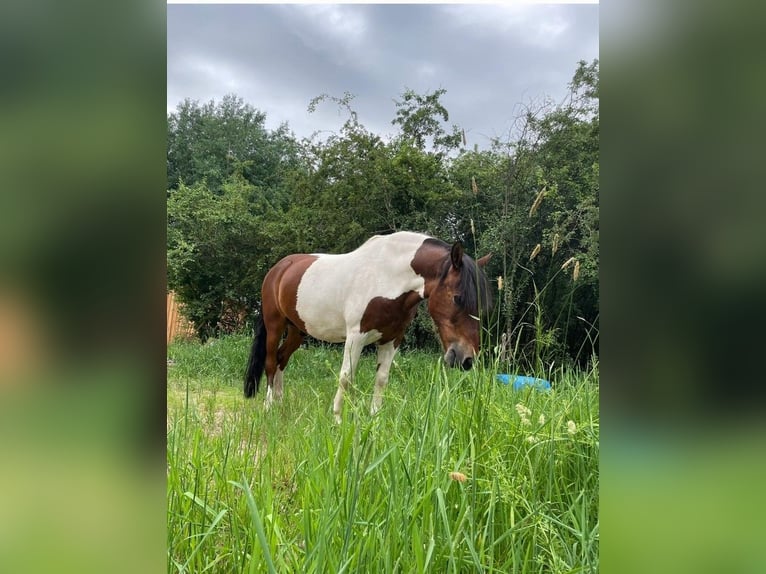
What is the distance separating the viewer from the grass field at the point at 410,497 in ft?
2.02

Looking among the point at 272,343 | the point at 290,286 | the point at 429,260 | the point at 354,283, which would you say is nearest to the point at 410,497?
the point at 429,260

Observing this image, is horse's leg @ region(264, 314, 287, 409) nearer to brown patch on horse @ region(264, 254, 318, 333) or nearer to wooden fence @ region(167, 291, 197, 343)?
brown patch on horse @ region(264, 254, 318, 333)

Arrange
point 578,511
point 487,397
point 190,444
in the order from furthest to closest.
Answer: point 190,444, point 487,397, point 578,511

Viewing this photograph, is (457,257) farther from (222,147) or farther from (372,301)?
(222,147)

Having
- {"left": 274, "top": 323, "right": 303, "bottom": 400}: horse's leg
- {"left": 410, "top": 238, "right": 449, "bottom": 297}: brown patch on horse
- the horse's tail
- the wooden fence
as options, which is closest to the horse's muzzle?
{"left": 410, "top": 238, "right": 449, "bottom": 297}: brown patch on horse

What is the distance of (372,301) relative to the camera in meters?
2.42

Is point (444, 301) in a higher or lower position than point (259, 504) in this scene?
higher

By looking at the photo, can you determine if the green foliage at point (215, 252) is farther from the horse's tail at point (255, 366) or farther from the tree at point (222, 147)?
the horse's tail at point (255, 366)
